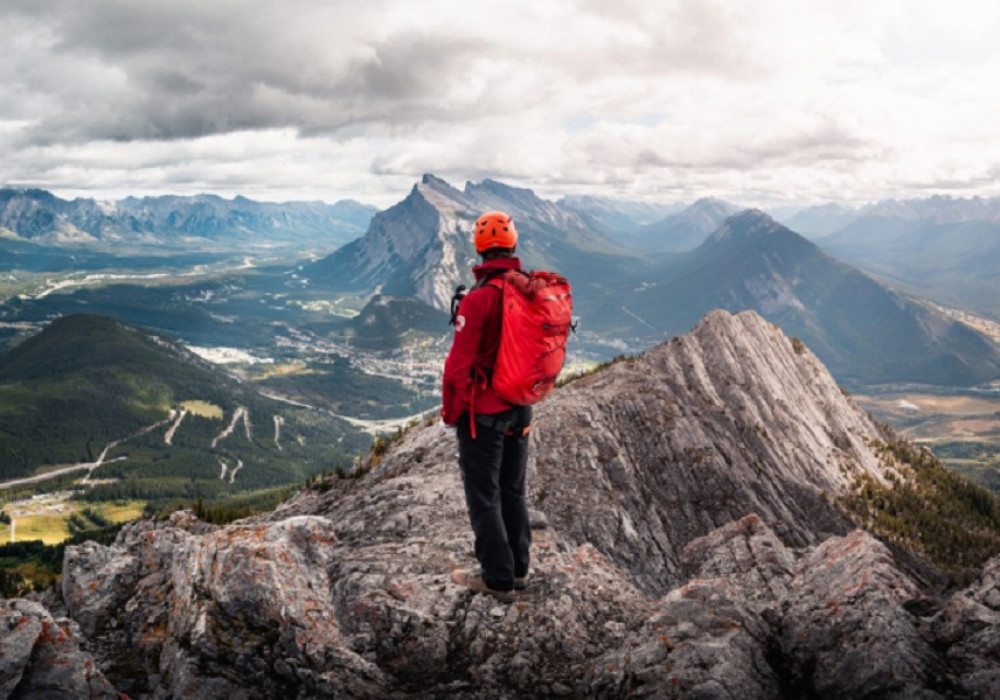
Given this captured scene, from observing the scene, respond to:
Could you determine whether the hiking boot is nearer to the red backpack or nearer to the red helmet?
the red backpack

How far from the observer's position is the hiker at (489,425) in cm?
1248

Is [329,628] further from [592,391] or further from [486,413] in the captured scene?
[592,391]

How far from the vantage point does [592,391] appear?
116ft

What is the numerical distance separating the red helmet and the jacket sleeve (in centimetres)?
134

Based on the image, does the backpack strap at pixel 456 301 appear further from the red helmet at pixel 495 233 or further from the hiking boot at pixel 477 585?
the hiking boot at pixel 477 585

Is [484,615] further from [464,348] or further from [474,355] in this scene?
[464,348]

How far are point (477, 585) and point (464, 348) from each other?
6.43 meters

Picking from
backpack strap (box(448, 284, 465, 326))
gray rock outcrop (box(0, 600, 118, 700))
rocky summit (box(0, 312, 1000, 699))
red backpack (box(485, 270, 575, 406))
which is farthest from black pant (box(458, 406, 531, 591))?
gray rock outcrop (box(0, 600, 118, 700))

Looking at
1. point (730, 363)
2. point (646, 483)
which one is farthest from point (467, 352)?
point (730, 363)

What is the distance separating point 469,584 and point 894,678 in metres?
9.04

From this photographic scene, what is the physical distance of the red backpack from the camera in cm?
1243

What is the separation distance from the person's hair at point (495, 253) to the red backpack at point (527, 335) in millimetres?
620

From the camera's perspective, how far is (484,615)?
1382cm

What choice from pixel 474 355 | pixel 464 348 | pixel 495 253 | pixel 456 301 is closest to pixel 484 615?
pixel 474 355
